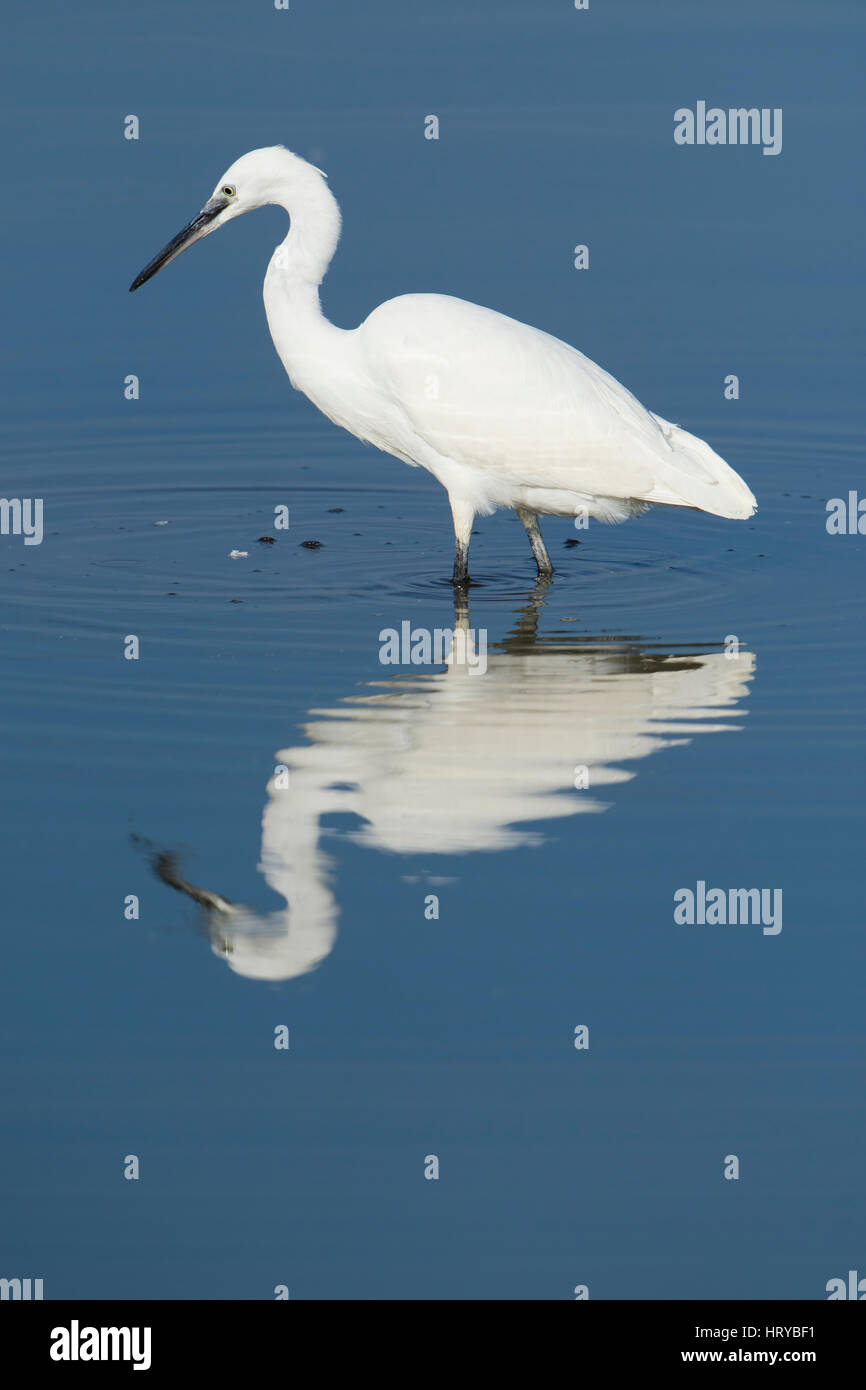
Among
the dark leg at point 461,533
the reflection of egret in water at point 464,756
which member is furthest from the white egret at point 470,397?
the reflection of egret in water at point 464,756

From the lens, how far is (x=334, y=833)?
7.96 m

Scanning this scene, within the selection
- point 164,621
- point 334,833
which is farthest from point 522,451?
point 334,833

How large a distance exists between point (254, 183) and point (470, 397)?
1891 mm

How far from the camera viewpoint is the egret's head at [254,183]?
463 inches

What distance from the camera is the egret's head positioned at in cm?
1175

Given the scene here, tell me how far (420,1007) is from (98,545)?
259 inches

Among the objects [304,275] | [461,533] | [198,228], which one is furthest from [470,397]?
[198,228]

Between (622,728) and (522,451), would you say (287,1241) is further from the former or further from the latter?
(522,451)

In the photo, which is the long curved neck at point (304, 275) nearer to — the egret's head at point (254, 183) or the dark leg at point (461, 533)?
the egret's head at point (254, 183)

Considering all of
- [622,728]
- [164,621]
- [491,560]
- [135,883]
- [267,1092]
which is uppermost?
[491,560]

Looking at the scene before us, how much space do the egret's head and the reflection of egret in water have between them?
3111 millimetres

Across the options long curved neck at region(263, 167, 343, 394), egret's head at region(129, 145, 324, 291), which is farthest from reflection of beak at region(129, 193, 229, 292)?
long curved neck at region(263, 167, 343, 394)

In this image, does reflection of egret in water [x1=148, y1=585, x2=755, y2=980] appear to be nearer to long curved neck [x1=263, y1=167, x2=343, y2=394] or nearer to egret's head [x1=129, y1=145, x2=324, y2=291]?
long curved neck [x1=263, y1=167, x2=343, y2=394]

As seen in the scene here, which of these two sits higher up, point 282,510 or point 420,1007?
point 282,510
